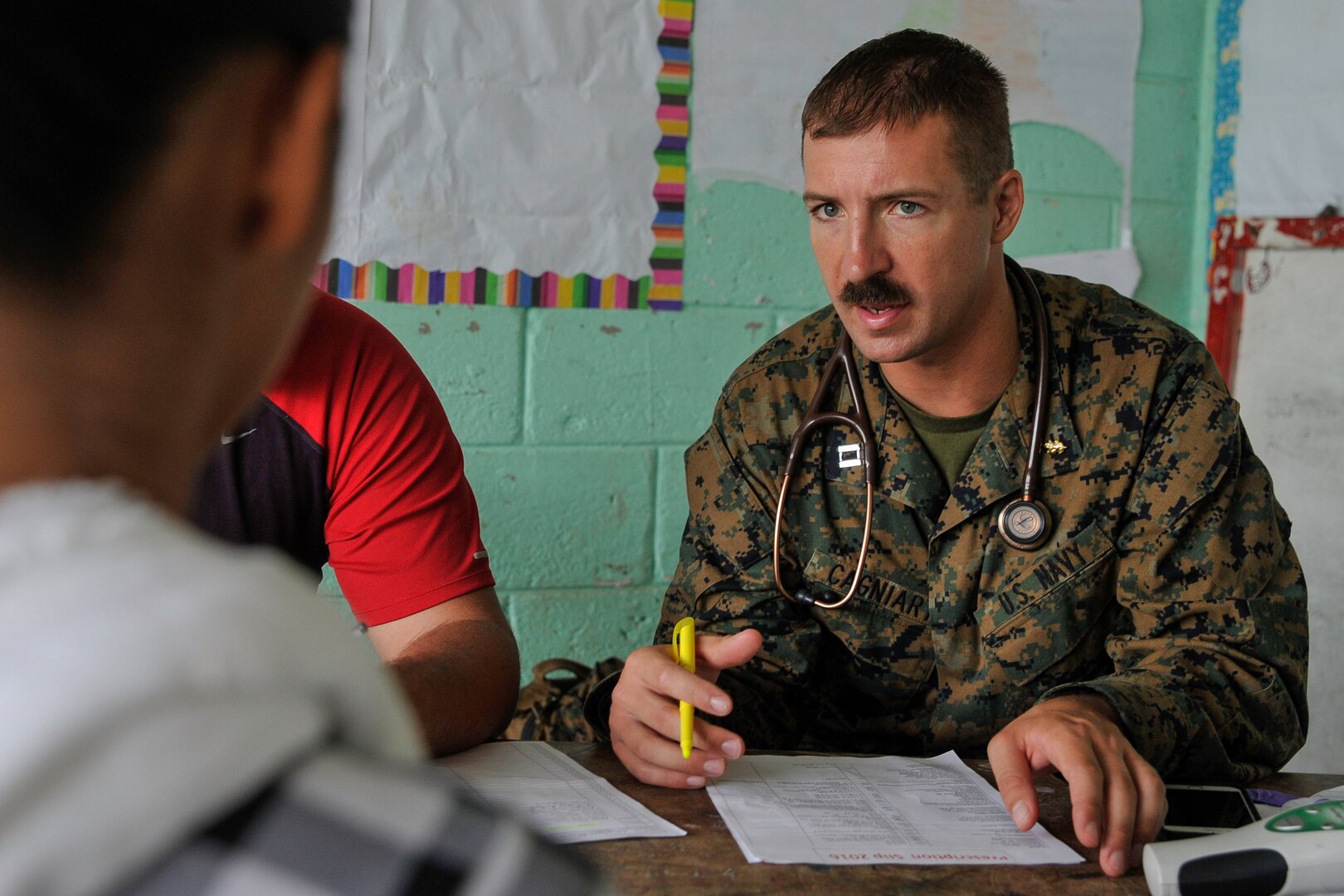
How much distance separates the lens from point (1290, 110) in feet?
7.84

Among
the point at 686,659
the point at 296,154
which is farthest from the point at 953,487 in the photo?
the point at 296,154

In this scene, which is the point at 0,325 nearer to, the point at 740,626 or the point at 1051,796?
the point at 1051,796

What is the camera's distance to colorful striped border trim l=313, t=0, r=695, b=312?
211cm

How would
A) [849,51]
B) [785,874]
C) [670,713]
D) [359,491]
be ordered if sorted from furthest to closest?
[849,51] → [359,491] → [670,713] → [785,874]

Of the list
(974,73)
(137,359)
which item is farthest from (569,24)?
(137,359)

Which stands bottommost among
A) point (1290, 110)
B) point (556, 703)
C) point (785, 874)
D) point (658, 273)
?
point (556, 703)

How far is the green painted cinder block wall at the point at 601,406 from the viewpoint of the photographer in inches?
83.9

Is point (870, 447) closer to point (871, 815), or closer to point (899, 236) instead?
point (899, 236)

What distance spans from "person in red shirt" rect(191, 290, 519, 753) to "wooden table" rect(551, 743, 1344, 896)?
425 millimetres

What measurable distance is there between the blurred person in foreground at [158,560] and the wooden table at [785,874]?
577mm

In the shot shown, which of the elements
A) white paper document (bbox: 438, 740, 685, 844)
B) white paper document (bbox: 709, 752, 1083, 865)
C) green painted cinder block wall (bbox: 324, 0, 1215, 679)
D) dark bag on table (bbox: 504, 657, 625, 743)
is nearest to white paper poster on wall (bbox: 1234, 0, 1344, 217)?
green painted cinder block wall (bbox: 324, 0, 1215, 679)

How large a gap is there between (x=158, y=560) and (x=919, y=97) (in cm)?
140

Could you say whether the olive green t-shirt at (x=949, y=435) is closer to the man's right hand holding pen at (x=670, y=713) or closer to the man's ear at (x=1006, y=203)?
the man's ear at (x=1006, y=203)

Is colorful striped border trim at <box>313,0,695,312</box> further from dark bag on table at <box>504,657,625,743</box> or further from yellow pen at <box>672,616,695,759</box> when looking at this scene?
yellow pen at <box>672,616,695,759</box>
